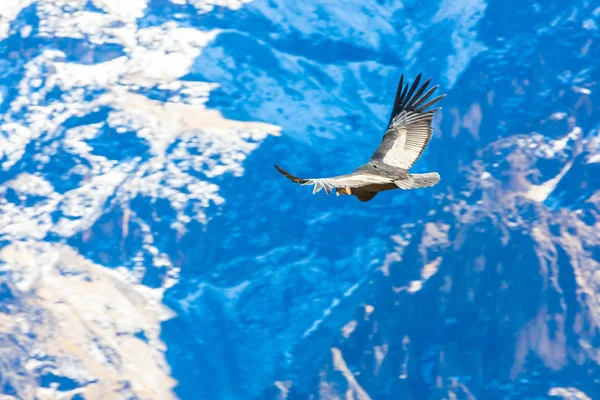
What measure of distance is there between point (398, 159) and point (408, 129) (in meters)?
1.97

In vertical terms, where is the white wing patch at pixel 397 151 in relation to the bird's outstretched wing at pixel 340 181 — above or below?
below

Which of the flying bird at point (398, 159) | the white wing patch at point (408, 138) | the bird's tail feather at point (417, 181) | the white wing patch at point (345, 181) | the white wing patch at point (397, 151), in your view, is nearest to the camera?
the white wing patch at point (345, 181)

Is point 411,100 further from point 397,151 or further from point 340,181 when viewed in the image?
point 340,181

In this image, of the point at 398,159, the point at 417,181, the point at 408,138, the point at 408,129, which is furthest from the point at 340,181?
the point at 408,129

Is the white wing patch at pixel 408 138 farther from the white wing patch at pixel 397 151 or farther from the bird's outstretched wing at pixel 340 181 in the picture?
the bird's outstretched wing at pixel 340 181

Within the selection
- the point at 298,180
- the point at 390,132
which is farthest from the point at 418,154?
the point at 298,180

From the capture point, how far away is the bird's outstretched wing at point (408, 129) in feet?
94.0

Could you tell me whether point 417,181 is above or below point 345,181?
below

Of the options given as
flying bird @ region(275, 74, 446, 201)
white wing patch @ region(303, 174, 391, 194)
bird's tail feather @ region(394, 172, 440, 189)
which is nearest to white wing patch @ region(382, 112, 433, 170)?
flying bird @ region(275, 74, 446, 201)

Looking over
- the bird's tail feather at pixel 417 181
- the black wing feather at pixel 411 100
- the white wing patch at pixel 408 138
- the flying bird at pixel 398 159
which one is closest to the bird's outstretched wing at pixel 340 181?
the flying bird at pixel 398 159

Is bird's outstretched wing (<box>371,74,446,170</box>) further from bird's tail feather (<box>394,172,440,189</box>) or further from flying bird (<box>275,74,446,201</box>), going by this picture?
bird's tail feather (<box>394,172,440,189</box>)

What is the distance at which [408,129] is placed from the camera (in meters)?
30.2

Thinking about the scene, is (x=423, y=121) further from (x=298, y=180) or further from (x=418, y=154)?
(x=298, y=180)

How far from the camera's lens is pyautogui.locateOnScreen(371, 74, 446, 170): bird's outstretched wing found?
28.7 meters
